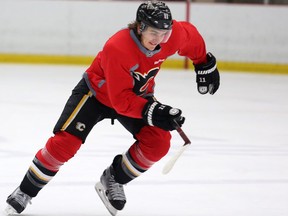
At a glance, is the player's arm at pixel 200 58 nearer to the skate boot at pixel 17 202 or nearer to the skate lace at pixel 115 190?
the skate lace at pixel 115 190

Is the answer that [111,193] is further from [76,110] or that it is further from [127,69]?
[127,69]

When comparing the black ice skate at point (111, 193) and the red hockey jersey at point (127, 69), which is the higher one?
the red hockey jersey at point (127, 69)

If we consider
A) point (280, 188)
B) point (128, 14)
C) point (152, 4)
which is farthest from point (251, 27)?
point (152, 4)

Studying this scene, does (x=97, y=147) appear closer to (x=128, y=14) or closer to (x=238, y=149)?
(x=238, y=149)

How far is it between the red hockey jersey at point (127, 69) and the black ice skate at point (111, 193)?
33 centimetres

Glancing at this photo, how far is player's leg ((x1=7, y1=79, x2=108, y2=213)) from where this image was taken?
10.2 ft

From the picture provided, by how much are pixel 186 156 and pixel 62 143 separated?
1.57 m

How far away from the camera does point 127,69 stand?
295cm

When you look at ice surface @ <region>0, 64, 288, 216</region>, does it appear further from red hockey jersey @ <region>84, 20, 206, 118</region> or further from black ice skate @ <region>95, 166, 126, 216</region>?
red hockey jersey @ <region>84, 20, 206, 118</region>

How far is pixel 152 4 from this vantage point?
302cm

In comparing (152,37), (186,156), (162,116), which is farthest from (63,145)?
(186,156)

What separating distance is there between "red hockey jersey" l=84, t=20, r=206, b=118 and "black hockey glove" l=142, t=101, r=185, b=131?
48mm

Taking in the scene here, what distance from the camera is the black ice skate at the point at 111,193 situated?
3.21 m

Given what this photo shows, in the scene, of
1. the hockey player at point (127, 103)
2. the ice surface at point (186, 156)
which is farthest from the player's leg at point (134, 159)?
the ice surface at point (186, 156)
